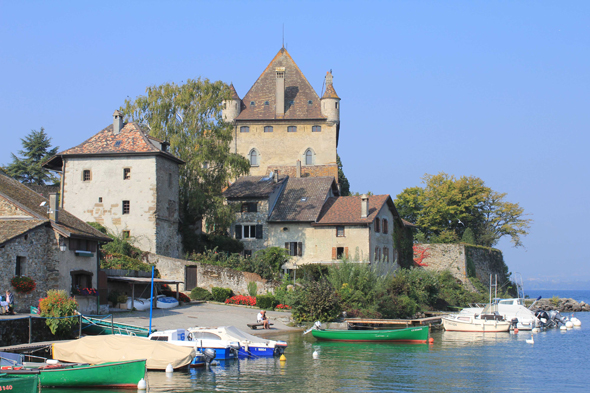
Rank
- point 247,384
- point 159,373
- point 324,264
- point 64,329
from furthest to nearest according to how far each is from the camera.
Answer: point 324,264 → point 64,329 → point 159,373 → point 247,384

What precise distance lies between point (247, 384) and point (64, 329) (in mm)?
9749

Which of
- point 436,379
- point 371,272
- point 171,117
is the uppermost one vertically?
point 171,117

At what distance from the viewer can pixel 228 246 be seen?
A: 5734cm

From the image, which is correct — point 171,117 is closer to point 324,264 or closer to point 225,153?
point 225,153

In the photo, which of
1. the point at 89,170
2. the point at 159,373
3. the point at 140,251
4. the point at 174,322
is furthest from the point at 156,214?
the point at 159,373

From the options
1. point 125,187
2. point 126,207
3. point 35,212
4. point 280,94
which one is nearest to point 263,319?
point 35,212

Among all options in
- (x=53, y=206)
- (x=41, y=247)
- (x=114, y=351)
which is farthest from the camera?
(x=53, y=206)

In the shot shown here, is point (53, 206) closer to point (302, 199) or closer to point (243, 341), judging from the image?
point (243, 341)

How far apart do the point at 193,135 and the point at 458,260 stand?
105 feet

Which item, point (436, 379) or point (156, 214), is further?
point (156, 214)

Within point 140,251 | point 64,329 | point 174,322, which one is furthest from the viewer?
point 140,251

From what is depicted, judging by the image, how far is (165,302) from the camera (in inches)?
1718

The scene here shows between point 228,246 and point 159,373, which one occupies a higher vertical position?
point 228,246

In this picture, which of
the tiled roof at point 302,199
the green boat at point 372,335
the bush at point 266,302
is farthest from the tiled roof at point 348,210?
the green boat at point 372,335
